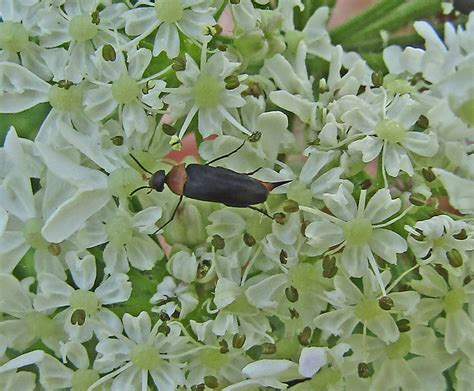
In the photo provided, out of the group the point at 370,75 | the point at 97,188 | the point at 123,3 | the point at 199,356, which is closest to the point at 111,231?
the point at 97,188

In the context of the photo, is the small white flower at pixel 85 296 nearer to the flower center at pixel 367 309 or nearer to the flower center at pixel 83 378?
the flower center at pixel 83 378

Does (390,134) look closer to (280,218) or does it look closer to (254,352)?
(280,218)

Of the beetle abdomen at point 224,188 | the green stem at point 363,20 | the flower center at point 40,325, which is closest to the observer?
the beetle abdomen at point 224,188

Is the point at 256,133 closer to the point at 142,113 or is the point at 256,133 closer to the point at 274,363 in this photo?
the point at 142,113

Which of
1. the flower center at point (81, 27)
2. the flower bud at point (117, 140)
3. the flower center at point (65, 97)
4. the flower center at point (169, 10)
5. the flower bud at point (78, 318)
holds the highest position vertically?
the flower center at point (169, 10)

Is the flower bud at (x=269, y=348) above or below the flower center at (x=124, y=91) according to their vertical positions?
below

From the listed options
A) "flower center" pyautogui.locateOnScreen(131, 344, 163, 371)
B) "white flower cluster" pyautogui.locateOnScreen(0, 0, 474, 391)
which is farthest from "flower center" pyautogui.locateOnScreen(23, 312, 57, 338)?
"flower center" pyautogui.locateOnScreen(131, 344, 163, 371)

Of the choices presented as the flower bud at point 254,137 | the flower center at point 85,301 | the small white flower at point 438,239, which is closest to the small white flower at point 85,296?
the flower center at point 85,301

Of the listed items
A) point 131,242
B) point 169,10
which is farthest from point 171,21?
point 131,242

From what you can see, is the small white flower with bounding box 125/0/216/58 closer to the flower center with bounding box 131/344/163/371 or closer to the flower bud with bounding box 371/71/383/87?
the flower bud with bounding box 371/71/383/87
